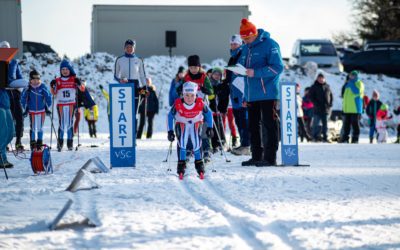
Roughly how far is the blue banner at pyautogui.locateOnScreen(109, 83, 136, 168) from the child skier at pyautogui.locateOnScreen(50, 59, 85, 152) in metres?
3.39

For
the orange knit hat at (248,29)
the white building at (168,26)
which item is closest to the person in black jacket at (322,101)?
the orange knit hat at (248,29)

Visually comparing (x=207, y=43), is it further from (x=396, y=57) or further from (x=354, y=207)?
(x=354, y=207)

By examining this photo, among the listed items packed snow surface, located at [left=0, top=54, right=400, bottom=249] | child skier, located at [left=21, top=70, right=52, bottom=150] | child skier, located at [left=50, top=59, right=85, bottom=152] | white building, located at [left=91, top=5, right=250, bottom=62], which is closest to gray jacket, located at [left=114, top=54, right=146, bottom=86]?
child skier, located at [left=50, top=59, right=85, bottom=152]

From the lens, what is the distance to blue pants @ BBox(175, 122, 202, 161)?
7.86 metres

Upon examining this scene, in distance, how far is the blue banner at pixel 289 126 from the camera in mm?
8867

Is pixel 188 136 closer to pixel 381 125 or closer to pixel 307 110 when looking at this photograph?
pixel 307 110

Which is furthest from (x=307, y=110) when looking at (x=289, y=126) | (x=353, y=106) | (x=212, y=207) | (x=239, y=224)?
(x=239, y=224)

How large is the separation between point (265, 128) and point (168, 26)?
2257cm

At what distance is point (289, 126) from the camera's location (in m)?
9.10

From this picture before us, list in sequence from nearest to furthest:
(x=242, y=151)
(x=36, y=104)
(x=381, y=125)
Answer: (x=242, y=151) < (x=36, y=104) < (x=381, y=125)

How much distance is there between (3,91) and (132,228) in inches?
181

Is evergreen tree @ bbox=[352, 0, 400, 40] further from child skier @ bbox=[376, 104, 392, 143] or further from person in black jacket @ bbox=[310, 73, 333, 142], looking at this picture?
person in black jacket @ bbox=[310, 73, 333, 142]

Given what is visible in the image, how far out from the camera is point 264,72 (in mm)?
8531

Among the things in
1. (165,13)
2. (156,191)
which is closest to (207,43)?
(165,13)
